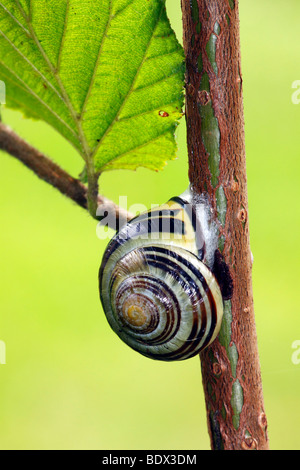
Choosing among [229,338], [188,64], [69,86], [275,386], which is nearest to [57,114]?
[69,86]

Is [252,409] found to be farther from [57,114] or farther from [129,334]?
[57,114]

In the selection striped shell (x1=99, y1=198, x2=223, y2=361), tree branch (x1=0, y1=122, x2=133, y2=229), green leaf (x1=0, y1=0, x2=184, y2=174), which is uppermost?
green leaf (x1=0, y1=0, x2=184, y2=174)

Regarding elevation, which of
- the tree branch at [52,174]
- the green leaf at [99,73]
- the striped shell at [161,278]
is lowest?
the striped shell at [161,278]

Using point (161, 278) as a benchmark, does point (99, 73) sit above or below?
above

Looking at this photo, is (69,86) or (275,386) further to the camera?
(275,386)
